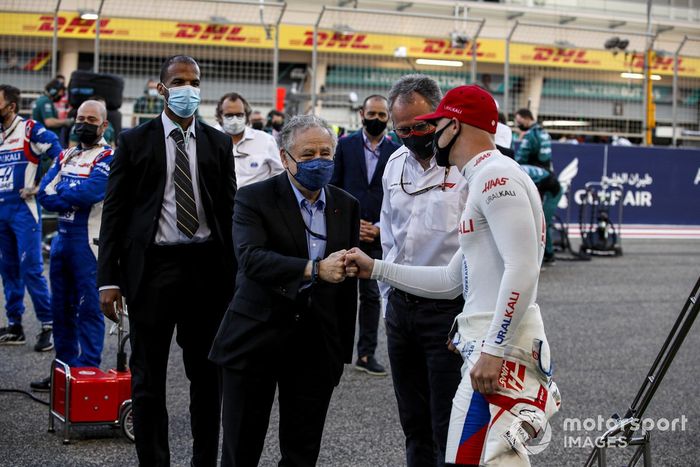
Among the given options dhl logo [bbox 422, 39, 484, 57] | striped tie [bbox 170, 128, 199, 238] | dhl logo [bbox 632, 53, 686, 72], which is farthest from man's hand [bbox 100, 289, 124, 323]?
dhl logo [bbox 632, 53, 686, 72]

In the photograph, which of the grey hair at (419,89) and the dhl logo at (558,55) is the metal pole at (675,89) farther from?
the grey hair at (419,89)

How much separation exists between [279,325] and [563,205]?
46.7ft

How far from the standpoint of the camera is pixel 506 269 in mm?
3129

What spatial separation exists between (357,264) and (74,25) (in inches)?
444

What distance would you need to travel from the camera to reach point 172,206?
15.5 ft

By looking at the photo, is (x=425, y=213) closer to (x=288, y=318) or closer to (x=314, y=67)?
(x=288, y=318)

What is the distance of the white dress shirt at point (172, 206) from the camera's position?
4715mm

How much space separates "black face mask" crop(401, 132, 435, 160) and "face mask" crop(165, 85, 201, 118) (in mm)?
1203

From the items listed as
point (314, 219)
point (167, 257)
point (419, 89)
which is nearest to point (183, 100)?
point (167, 257)

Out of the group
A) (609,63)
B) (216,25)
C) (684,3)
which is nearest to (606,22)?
(684,3)

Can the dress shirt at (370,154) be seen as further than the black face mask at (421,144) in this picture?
Yes

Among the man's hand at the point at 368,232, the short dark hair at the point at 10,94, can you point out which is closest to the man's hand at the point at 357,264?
the man's hand at the point at 368,232

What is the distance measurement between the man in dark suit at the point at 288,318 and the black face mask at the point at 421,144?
1.24ft

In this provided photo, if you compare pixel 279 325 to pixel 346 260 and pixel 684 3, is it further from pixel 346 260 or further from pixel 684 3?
pixel 684 3
